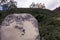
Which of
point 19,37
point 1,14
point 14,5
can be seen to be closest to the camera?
point 19,37

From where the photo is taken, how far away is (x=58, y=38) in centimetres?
1005

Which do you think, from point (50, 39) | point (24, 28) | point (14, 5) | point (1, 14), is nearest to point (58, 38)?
point (50, 39)

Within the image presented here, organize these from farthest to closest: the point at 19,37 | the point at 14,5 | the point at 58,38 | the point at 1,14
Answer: the point at 14,5
the point at 1,14
the point at 58,38
the point at 19,37

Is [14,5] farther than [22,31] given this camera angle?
Yes

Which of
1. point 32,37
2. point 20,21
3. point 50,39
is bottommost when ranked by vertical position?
point 50,39

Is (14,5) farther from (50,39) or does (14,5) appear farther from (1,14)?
(50,39)

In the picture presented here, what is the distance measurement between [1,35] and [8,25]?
0.74ft

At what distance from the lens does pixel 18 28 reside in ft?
14.2

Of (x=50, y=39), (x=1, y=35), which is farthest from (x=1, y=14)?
(x=1, y=35)

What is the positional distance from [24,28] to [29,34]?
15 cm

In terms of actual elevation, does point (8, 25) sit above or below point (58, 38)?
above

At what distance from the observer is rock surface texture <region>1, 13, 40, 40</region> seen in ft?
14.0

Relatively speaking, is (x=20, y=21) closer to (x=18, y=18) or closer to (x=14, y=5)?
(x=18, y=18)

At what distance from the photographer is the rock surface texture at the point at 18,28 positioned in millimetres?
4258
